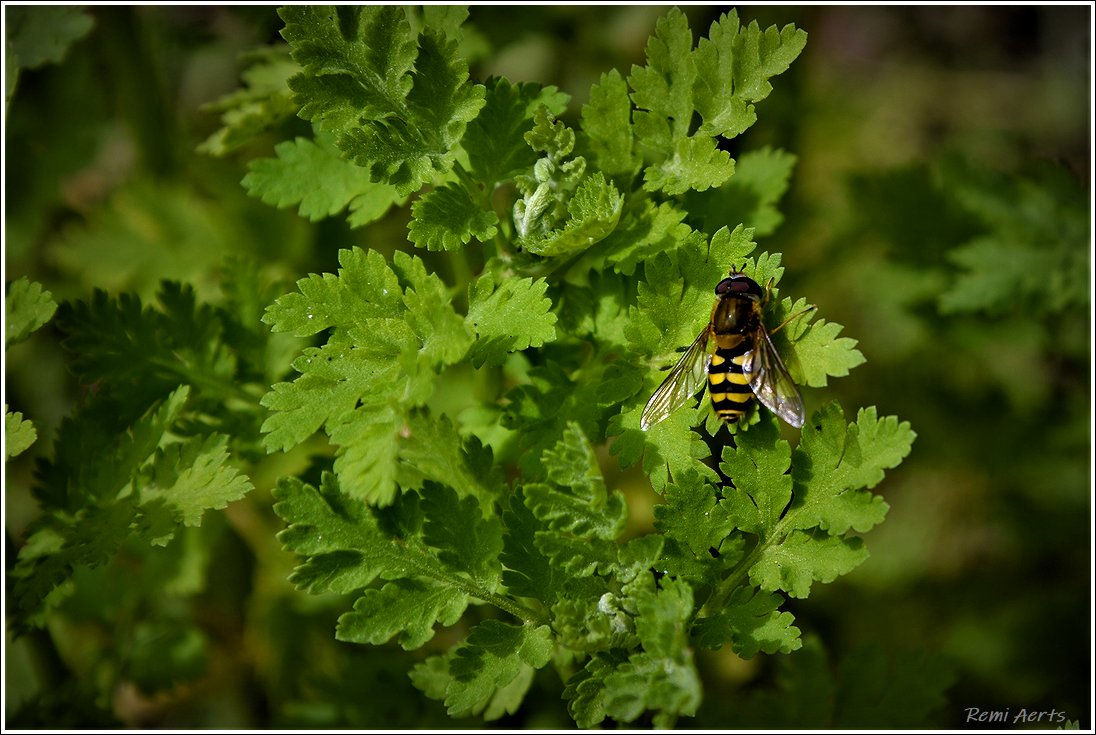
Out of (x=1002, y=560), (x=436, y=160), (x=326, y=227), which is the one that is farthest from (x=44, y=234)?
(x=1002, y=560)

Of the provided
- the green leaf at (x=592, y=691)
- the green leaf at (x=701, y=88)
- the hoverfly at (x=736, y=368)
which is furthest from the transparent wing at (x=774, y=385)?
the green leaf at (x=592, y=691)

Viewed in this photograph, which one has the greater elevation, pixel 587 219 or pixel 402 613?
pixel 587 219

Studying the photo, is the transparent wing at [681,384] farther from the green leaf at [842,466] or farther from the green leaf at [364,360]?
the green leaf at [364,360]

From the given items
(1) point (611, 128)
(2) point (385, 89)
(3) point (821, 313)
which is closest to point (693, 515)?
(1) point (611, 128)

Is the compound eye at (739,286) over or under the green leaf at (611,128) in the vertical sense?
under

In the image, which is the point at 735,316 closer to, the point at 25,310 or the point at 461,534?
the point at 461,534
